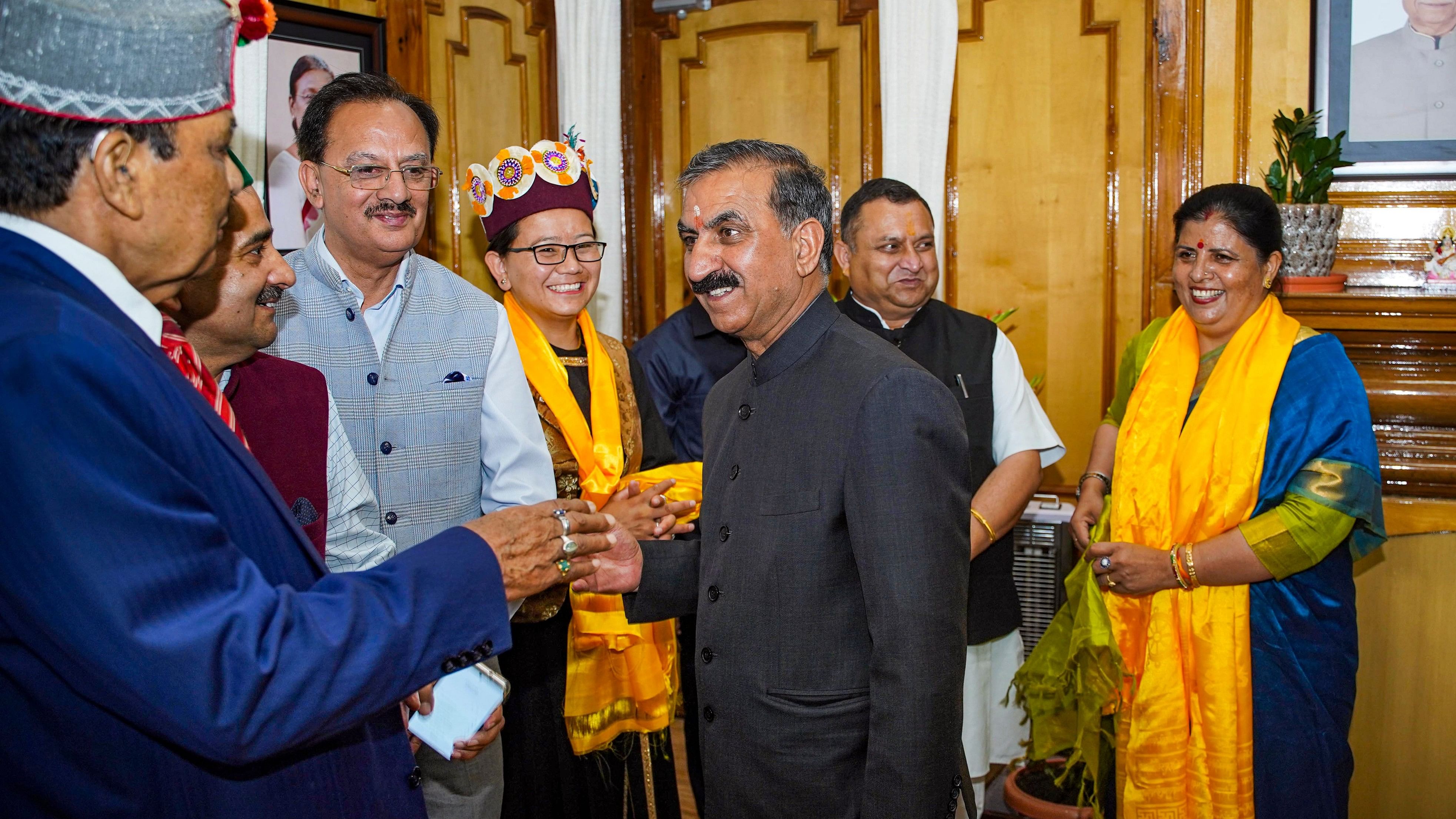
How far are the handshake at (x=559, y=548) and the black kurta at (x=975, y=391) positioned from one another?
4.04 feet

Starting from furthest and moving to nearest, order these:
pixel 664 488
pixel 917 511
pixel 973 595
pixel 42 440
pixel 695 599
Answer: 1. pixel 973 595
2. pixel 664 488
3. pixel 695 599
4. pixel 917 511
5. pixel 42 440

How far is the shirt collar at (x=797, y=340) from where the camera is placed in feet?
5.39

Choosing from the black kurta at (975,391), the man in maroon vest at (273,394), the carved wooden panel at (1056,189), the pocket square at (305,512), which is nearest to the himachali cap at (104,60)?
the man in maroon vest at (273,394)

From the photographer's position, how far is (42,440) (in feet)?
2.72

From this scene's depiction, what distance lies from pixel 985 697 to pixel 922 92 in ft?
7.94

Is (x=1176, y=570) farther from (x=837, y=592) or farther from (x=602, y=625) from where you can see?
(x=602, y=625)

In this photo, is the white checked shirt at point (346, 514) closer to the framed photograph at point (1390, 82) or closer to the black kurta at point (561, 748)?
the black kurta at point (561, 748)

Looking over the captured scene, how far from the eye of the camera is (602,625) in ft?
7.55

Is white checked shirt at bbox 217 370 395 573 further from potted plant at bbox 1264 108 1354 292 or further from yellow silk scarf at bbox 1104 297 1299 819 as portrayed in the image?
potted plant at bbox 1264 108 1354 292

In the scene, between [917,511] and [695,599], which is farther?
[695,599]

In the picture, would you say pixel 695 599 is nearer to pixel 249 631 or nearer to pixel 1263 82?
pixel 249 631

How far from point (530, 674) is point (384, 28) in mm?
2467

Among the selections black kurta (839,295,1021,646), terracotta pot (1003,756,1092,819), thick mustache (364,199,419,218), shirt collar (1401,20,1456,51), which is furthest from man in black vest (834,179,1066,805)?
shirt collar (1401,20,1456,51)

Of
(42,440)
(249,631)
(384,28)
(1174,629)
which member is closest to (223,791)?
(249,631)
